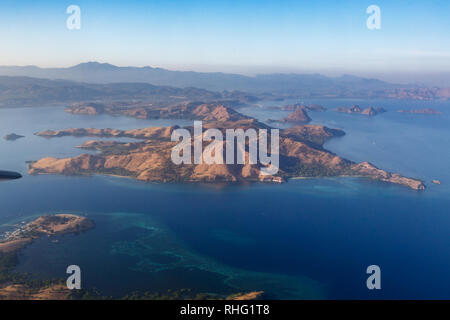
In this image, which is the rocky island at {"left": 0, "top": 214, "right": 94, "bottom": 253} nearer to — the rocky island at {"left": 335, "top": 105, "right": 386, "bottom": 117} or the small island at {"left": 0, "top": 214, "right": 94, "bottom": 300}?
the small island at {"left": 0, "top": 214, "right": 94, "bottom": 300}

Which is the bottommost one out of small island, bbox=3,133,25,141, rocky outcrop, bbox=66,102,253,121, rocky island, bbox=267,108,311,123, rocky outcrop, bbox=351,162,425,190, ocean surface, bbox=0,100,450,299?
ocean surface, bbox=0,100,450,299

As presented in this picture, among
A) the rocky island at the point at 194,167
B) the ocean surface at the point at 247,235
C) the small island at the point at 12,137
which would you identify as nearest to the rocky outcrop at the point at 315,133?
the rocky island at the point at 194,167

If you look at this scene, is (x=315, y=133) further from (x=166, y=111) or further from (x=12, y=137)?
(x=12, y=137)

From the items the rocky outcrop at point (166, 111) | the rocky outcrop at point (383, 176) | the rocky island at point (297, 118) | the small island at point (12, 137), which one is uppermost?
the rocky outcrop at point (166, 111)

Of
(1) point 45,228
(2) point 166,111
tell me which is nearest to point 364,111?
(2) point 166,111

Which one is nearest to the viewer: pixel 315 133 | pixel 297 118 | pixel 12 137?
pixel 12 137

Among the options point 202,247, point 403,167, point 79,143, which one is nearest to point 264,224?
point 202,247

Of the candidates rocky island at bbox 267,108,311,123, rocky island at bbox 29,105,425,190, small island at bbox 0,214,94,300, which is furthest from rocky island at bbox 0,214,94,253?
rocky island at bbox 267,108,311,123

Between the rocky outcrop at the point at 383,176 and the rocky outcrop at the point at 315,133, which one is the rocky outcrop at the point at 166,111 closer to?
the rocky outcrop at the point at 315,133

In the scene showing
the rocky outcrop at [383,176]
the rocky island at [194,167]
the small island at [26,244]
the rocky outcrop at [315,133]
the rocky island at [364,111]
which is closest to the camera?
the small island at [26,244]
